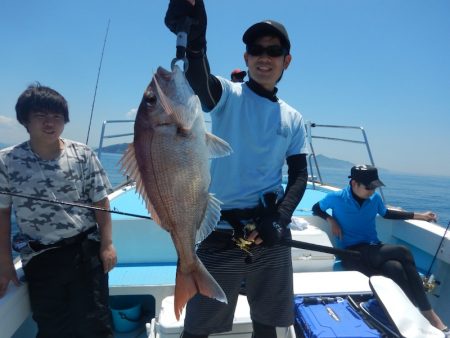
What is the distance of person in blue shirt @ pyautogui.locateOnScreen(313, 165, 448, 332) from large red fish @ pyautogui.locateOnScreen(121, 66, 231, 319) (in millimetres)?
2969

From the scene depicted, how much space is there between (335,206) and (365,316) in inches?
72.2

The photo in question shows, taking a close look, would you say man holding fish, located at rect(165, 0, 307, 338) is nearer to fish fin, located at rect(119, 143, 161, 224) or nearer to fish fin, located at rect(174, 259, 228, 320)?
fish fin, located at rect(174, 259, 228, 320)

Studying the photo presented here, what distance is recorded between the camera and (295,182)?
6.98 ft

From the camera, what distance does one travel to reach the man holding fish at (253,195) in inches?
73.7

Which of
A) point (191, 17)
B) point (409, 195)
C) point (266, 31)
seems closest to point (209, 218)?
point (191, 17)

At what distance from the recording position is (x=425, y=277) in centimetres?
372

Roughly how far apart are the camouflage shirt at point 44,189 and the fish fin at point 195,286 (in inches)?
50.9

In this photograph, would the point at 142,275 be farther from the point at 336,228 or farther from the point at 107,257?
the point at 336,228

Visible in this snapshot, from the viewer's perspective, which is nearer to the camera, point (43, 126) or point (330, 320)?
point (43, 126)

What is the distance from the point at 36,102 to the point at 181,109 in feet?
5.06

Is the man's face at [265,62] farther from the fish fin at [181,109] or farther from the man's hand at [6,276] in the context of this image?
the man's hand at [6,276]

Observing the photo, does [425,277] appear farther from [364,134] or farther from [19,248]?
[19,248]

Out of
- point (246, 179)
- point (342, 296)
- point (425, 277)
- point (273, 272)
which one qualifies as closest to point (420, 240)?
point (425, 277)

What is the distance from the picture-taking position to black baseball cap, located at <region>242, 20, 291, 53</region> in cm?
184
